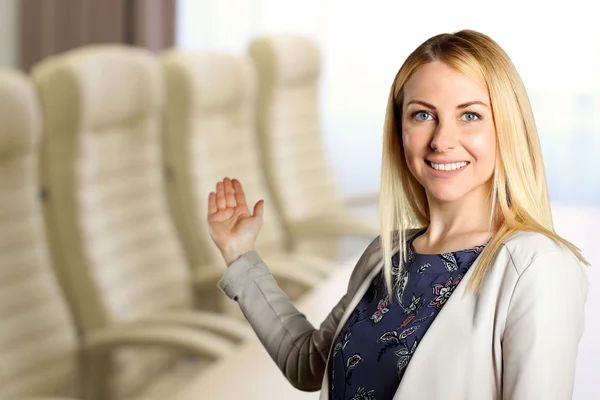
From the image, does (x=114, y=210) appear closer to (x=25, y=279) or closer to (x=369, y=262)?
(x=25, y=279)

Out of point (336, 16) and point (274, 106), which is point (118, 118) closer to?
point (274, 106)

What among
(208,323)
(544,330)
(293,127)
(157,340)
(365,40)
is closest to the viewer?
(544,330)

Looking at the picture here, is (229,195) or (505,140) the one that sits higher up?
(505,140)

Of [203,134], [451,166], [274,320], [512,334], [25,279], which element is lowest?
[25,279]

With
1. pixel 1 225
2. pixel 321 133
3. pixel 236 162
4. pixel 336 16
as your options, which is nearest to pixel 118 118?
pixel 1 225

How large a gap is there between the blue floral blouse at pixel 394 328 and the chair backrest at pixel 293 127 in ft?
9.27

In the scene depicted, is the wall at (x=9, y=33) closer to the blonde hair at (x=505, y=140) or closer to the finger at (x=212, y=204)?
the finger at (x=212, y=204)

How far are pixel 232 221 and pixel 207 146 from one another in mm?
2165

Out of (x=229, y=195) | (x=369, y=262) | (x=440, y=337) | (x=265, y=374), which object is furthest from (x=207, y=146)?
(x=440, y=337)

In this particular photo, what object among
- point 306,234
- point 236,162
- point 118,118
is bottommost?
point 306,234

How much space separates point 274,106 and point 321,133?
407mm

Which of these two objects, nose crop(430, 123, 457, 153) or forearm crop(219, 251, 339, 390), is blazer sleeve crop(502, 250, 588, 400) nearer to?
nose crop(430, 123, 457, 153)

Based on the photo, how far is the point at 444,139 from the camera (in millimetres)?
1022

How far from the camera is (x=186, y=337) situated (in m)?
2.22
